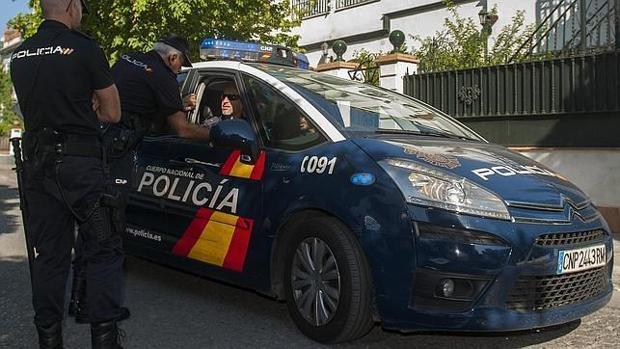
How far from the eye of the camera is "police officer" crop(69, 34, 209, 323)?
3678 millimetres

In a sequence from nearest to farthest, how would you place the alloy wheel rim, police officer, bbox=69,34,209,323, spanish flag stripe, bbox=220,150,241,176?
1. the alloy wheel rim
2. police officer, bbox=69,34,209,323
3. spanish flag stripe, bbox=220,150,241,176

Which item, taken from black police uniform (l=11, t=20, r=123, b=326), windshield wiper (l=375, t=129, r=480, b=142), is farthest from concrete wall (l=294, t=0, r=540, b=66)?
black police uniform (l=11, t=20, r=123, b=326)

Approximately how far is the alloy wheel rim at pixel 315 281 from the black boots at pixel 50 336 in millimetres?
1313

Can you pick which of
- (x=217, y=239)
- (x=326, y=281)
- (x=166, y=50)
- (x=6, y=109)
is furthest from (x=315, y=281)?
(x=6, y=109)

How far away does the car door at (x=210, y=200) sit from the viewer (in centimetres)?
402

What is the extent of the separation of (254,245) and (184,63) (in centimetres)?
140

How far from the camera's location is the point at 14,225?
28.0ft

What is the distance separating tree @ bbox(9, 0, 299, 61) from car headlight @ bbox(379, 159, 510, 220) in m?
7.82

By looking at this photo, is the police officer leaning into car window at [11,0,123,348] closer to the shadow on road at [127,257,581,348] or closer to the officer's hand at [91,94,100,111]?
the officer's hand at [91,94,100,111]

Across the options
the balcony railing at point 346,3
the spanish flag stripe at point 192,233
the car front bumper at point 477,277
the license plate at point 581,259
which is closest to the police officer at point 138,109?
the spanish flag stripe at point 192,233

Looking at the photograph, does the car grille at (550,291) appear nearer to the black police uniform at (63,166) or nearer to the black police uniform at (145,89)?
the black police uniform at (63,166)

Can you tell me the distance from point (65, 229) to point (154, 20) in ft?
27.4

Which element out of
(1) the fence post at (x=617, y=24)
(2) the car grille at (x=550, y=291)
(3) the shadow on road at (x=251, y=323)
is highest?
(1) the fence post at (x=617, y=24)

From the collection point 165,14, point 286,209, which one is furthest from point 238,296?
point 165,14
